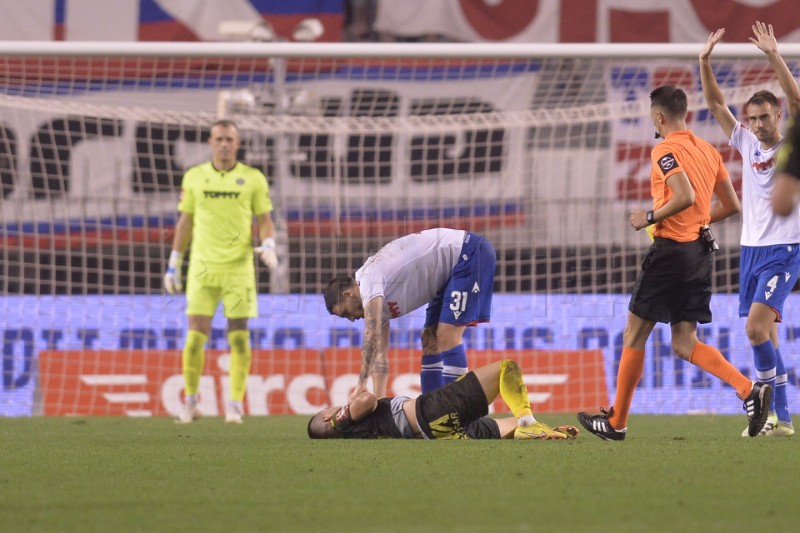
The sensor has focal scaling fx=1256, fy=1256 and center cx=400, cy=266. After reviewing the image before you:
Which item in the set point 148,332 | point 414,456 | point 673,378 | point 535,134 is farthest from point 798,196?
point 535,134

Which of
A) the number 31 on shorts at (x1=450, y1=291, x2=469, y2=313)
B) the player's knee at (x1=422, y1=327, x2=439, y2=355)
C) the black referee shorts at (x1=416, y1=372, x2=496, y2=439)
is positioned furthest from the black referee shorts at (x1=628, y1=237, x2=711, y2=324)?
the player's knee at (x1=422, y1=327, x2=439, y2=355)

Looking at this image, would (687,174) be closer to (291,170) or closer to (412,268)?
(412,268)

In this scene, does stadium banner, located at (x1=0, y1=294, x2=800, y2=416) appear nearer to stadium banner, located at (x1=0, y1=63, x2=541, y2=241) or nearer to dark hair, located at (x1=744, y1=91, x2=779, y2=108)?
stadium banner, located at (x1=0, y1=63, x2=541, y2=241)

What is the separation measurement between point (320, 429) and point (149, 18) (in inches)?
432

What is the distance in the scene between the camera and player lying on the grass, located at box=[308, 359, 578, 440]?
21.9 ft

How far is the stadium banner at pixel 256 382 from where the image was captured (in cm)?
1072

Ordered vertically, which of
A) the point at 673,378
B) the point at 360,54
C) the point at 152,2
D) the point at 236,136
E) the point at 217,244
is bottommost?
the point at 673,378

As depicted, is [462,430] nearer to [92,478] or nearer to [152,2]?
[92,478]

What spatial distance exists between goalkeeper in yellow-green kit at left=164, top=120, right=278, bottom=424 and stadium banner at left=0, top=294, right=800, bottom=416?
124 cm

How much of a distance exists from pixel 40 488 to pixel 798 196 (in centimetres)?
328

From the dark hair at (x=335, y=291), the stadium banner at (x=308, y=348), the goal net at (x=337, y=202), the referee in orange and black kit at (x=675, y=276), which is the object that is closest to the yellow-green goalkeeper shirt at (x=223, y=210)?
the goal net at (x=337, y=202)

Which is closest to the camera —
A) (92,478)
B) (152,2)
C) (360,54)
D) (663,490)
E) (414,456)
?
(663,490)

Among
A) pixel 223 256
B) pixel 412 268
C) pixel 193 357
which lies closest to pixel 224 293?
pixel 223 256

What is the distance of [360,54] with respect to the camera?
943cm
